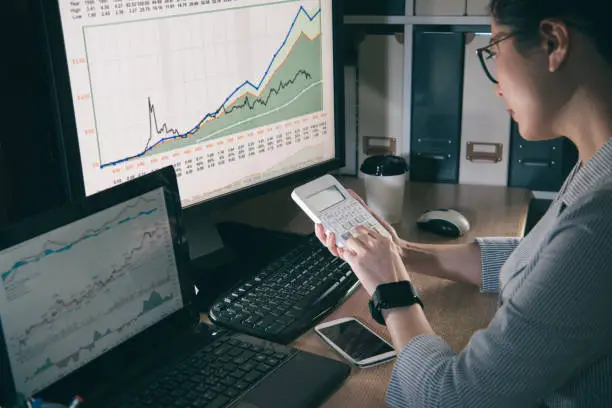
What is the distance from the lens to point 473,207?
4.87 feet

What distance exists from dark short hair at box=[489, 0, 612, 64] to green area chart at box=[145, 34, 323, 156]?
1.48ft

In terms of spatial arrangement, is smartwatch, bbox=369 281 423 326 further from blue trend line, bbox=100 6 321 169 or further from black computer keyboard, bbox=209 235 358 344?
blue trend line, bbox=100 6 321 169

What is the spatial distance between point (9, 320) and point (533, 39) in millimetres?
641

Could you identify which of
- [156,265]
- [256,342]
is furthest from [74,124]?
[256,342]

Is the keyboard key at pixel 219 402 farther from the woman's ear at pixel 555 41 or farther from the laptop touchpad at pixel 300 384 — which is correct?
the woman's ear at pixel 555 41

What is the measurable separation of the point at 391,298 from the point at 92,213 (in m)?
0.39

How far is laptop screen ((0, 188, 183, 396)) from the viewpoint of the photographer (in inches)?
30.1

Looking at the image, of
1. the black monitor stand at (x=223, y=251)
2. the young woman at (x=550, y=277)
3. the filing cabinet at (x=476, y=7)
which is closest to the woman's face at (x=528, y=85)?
the young woman at (x=550, y=277)

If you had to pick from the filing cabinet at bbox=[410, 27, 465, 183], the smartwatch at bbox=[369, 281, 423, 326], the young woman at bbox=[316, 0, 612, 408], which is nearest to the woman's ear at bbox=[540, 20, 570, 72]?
the young woman at bbox=[316, 0, 612, 408]

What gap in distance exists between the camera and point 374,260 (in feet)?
3.32

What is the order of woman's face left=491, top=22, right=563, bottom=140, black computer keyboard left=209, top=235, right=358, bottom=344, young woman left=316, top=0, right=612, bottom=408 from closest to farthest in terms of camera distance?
young woman left=316, top=0, right=612, bottom=408 < woman's face left=491, top=22, right=563, bottom=140 < black computer keyboard left=209, top=235, right=358, bottom=344

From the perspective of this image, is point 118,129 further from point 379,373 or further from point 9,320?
point 379,373

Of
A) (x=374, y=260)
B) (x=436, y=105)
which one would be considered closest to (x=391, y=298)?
(x=374, y=260)

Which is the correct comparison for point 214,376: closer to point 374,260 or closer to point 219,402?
point 219,402
